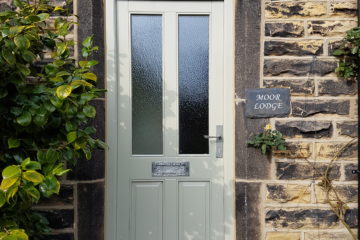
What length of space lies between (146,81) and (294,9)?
48.9 inches

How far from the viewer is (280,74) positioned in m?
2.50

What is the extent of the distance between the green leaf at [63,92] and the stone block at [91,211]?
1.04 metres

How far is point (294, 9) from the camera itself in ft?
8.21

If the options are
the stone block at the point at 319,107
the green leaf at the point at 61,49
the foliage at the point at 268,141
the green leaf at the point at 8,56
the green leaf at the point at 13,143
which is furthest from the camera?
the stone block at the point at 319,107

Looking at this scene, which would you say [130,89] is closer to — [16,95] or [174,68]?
[174,68]

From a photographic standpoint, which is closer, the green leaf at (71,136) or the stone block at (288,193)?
the green leaf at (71,136)

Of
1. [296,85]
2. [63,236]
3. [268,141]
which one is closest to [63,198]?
[63,236]

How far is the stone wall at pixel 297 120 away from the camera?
8.16 feet

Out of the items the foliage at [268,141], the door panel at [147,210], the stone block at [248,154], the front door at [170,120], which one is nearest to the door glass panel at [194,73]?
the front door at [170,120]

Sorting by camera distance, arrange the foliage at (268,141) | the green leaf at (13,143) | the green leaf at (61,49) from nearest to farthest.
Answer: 1. the green leaf at (13,143)
2. the green leaf at (61,49)
3. the foliage at (268,141)

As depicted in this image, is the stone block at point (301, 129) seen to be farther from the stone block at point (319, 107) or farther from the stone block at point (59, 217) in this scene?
the stone block at point (59, 217)

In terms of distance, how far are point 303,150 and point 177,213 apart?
42.4 inches

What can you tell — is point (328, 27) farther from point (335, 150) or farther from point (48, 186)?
point (48, 186)

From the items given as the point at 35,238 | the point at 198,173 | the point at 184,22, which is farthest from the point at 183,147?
the point at 35,238
